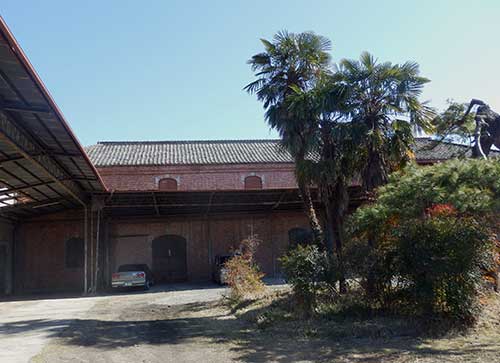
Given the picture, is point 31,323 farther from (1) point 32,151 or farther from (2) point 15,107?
(2) point 15,107

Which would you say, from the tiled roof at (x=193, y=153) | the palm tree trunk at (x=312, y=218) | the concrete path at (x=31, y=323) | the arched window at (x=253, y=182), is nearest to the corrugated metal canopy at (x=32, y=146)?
the concrete path at (x=31, y=323)

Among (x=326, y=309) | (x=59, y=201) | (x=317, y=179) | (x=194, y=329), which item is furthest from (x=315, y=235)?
(x=59, y=201)

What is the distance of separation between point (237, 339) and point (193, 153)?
2683 centimetres

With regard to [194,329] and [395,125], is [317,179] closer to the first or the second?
[395,125]

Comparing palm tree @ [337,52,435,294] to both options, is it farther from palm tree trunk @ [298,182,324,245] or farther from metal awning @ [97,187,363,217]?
metal awning @ [97,187,363,217]

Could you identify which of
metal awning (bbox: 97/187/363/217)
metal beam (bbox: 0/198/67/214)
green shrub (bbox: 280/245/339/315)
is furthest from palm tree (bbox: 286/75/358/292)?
metal beam (bbox: 0/198/67/214)

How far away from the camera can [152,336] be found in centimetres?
1089

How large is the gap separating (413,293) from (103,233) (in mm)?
22661

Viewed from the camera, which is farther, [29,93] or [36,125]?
[36,125]

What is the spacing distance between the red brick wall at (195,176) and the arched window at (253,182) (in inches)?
10.5

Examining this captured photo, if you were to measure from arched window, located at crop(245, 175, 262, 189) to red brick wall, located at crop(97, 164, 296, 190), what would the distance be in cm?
27

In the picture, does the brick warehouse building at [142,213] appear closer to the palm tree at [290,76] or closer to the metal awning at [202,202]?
the metal awning at [202,202]

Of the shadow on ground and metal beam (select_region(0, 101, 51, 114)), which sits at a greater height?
metal beam (select_region(0, 101, 51, 114))

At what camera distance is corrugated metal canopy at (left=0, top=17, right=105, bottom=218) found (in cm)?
1006
